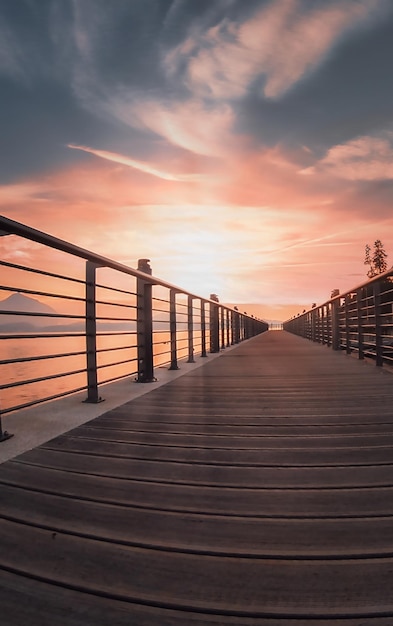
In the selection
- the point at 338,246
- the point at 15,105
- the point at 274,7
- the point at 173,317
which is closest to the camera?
the point at 173,317

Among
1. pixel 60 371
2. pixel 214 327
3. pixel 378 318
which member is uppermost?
pixel 378 318

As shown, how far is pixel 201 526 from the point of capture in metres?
1.14

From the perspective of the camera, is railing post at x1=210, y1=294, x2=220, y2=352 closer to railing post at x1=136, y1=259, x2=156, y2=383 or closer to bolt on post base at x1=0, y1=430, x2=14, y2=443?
railing post at x1=136, y1=259, x2=156, y2=383

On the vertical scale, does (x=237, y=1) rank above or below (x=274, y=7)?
above

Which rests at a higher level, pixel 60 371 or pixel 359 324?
pixel 359 324

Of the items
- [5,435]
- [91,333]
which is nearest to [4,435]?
[5,435]

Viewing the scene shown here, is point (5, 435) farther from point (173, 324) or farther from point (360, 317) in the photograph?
point (360, 317)

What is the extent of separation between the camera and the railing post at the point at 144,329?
4.24 meters

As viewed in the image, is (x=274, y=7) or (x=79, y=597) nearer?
(x=79, y=597)

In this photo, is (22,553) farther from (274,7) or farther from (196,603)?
(274,7)

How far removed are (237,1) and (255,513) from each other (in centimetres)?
792

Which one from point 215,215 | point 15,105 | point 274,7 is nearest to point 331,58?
point 274,7

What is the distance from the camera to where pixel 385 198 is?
1198 cm

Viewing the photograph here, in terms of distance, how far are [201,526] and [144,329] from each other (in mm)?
3221
